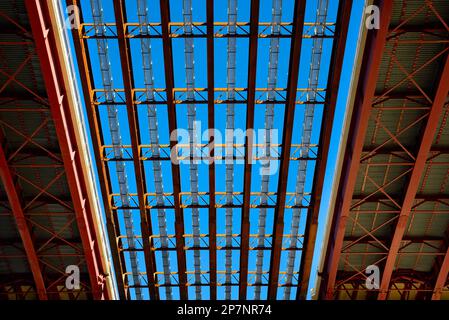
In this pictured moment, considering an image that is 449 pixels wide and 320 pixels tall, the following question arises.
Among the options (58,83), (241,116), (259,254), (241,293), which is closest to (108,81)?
(58,83)

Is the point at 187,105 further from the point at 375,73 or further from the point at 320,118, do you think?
the point at 375,73

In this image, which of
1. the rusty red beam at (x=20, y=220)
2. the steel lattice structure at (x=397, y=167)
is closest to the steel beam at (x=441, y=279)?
the steel lattice structure at (x=397, y=167)

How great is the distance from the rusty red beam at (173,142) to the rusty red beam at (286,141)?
601 cm

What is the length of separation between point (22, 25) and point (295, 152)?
51.8 ft

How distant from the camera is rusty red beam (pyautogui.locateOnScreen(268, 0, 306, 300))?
73.5 ft

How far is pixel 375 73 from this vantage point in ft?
72.4

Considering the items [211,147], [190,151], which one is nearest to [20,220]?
[190,151]

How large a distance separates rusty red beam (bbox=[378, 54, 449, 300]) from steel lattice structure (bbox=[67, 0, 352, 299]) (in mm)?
4801

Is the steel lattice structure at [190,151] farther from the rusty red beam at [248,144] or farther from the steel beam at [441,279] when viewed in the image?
the steel beam at [441,279]

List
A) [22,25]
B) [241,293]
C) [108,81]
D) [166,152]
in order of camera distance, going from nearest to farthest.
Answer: [22,25] → [108,81] → [166,152] → [241,293]

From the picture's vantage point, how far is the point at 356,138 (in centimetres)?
2461

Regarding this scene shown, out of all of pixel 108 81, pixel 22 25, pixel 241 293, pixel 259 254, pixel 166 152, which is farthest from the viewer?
pixel 241 293

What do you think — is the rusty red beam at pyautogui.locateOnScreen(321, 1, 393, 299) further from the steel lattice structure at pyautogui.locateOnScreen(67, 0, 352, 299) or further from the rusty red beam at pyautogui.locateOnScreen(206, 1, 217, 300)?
the rusty red beam at pyautogui.locateOnScreen(206, 1, 217, 300)

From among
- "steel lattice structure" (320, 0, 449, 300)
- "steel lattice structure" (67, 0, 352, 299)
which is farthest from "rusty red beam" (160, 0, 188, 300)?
"steel lattice structure" (320, 0, 449, 300)
